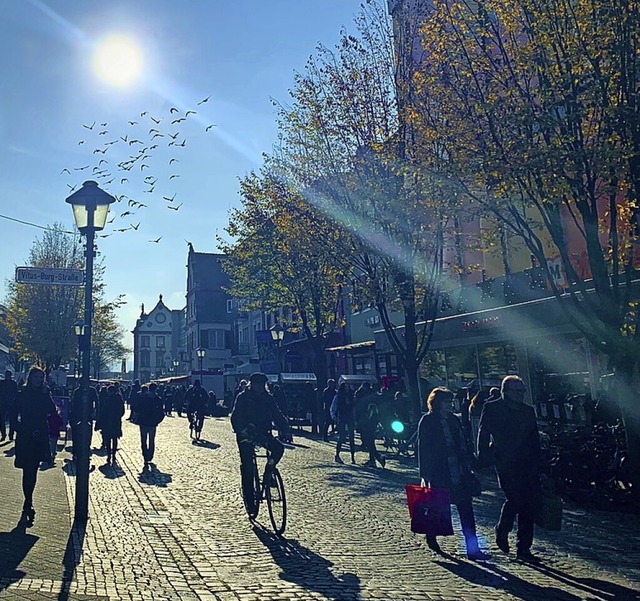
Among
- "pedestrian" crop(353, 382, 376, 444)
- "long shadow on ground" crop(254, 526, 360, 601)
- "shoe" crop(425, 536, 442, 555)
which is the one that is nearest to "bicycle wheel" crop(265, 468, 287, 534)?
"long shadow on ground" crop(254, 526, 360, 601)

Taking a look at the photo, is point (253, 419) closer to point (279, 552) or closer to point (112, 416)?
point (279, 552)

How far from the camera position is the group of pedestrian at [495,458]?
7387 mm

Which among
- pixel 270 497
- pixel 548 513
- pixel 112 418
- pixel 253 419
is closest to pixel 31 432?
pixel 253 419

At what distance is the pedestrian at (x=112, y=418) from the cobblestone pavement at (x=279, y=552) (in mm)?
2997

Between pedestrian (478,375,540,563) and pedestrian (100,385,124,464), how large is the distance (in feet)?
33.4

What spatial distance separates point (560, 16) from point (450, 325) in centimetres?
1419

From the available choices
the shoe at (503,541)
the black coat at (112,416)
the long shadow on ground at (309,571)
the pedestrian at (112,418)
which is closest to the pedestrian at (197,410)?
the pedestrian at (112,418)

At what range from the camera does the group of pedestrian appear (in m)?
7.39

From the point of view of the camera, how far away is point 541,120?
10180mm

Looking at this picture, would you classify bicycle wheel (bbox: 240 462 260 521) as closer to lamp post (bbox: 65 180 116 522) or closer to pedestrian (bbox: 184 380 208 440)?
lamp post (bbox: 65 180 116 522)

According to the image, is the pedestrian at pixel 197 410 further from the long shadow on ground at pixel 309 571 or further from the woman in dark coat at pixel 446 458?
the woman in dark coat at pixel 446 458

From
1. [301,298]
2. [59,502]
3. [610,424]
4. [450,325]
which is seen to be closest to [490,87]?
[610,424]

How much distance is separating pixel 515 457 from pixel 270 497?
3185 millimetres

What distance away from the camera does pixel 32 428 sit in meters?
9.06
